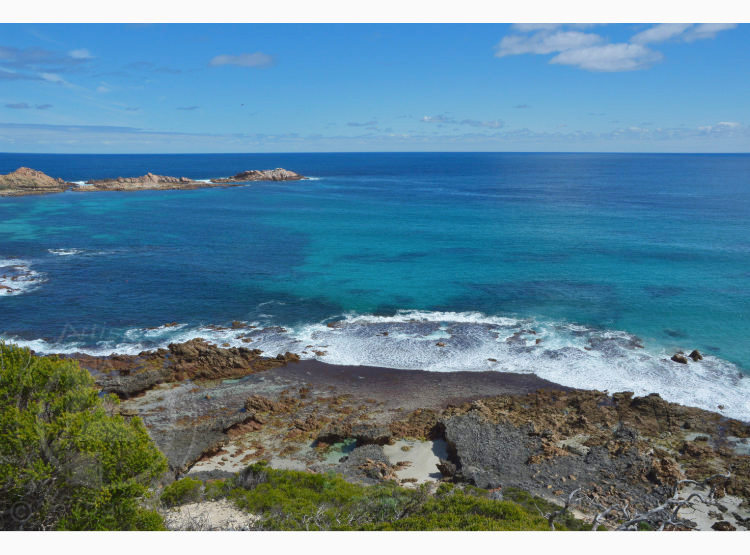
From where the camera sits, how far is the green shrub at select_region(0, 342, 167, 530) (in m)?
13.4

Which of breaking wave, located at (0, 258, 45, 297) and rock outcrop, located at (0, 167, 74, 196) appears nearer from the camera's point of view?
breaking wave, located at (0, 258, 45, 297)

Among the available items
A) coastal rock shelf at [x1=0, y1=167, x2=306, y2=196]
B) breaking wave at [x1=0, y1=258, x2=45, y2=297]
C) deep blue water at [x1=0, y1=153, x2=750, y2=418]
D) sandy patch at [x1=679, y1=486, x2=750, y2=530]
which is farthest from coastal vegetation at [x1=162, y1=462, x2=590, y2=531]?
coastal rock shelf at [x1=0, y1=167, x2=306, y2=196]

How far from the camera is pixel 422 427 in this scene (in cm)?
2827

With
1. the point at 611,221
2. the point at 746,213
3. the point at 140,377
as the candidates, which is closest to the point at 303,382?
the point at 140,377

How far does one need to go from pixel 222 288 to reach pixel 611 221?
70.7 meters

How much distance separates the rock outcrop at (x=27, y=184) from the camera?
404 ft

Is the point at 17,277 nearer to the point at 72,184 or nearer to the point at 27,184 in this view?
the point at 27,184

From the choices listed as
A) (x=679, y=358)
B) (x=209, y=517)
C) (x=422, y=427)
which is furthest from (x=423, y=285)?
(x=209, y=517)

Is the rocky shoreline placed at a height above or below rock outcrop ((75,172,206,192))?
below

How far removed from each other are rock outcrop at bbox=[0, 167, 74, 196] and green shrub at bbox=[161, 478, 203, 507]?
133112mm

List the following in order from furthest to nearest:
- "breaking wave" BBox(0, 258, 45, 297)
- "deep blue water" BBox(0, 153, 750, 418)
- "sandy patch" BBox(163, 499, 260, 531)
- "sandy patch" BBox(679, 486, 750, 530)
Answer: "breaking wave" BBox(0, 258, 45, 297), "deep blue water" BBox(0, 153, 750, 418), "sandy patch" BBox(679, 486, 750, 530), "sandy patch" BBox(163, 499, 260, 531)

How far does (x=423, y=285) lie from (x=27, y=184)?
12846 centimetres

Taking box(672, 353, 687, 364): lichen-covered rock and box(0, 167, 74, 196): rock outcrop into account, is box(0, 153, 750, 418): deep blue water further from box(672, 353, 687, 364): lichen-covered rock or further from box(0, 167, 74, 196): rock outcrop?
box(0, 167, 74, 196): rock outcrop

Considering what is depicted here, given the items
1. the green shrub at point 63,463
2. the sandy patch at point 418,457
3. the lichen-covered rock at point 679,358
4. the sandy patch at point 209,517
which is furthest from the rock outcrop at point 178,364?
the lichen-covered rock at point 679,358
